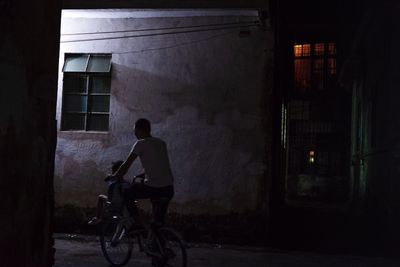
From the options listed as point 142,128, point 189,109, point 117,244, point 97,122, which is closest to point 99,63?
point 97,122

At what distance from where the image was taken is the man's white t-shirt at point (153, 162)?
6.88m

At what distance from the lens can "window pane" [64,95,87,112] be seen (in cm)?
1022

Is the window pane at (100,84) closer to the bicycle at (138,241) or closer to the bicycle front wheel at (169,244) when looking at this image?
the bicycle at (138,241)

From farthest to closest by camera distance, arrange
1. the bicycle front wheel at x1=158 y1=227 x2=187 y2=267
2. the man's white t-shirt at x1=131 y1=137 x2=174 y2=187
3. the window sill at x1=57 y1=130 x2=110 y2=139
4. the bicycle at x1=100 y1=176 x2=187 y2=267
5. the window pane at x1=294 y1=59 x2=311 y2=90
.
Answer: the window pane at x1=294 y1=59 x2=311 y2=90 → the window sill at x1=57 y1=130 x2=110 y2=139 → the man's white t-shirt at x1=131 y1=137 x2=174 y2=187 → the bicycle at x1=100 y1=176 x2=187 y2=267 → the bicycle front wheel at x1=158 y1=227 x2=187 y2=267

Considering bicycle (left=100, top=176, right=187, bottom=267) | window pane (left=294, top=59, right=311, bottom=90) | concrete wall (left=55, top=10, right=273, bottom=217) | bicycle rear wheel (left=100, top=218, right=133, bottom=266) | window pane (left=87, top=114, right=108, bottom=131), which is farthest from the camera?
window pane (left=294, top=59, right=311, bottom=90)

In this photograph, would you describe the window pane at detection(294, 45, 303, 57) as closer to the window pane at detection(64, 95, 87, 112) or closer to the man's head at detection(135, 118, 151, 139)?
the window pane at detection(64, 95, 87, 112)

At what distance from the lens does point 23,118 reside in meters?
3.42

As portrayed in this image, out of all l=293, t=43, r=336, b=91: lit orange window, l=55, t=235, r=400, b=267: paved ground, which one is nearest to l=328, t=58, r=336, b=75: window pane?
l=293, t=43, r=336, b=91: lit orange window

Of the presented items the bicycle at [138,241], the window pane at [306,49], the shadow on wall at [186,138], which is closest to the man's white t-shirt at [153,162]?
the bicycle at [138,241]

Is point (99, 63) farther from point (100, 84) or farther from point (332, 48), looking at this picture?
point (332, 48)

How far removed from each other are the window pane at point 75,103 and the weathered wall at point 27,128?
648 centimetres

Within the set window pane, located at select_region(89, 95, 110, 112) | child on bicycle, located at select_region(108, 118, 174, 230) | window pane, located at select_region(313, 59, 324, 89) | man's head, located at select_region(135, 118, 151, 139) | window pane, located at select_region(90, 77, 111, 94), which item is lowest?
child on bicycle, located at select_region(108, 118, 174, 230)

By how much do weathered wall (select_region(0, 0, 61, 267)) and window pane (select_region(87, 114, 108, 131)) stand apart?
6.30 m

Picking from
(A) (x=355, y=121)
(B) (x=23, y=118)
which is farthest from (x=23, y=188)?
(A) (x=355, y=121)
